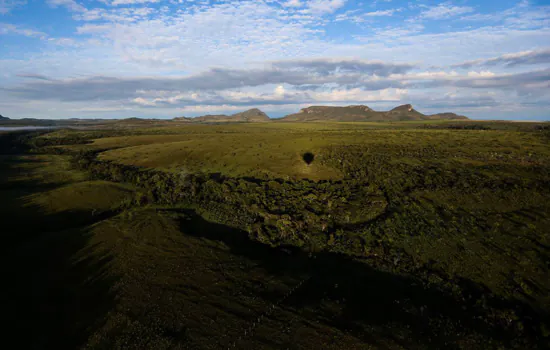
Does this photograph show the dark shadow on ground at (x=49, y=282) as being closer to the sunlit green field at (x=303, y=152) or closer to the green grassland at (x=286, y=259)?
the green grassland at (x=286, y=259)

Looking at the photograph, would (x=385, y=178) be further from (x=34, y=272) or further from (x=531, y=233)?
(x=34, y=272)

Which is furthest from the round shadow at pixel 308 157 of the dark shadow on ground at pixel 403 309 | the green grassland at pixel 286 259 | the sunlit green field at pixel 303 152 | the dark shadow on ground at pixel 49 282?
the dark shadow on ground at pixel 49 282

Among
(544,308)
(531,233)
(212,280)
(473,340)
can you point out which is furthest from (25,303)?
(531,233)

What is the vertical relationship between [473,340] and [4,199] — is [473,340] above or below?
below

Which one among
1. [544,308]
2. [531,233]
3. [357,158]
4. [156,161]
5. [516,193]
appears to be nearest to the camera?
[544,308]

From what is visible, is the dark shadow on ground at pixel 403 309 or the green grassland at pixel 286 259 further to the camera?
the green grassland at pixel 286 259
